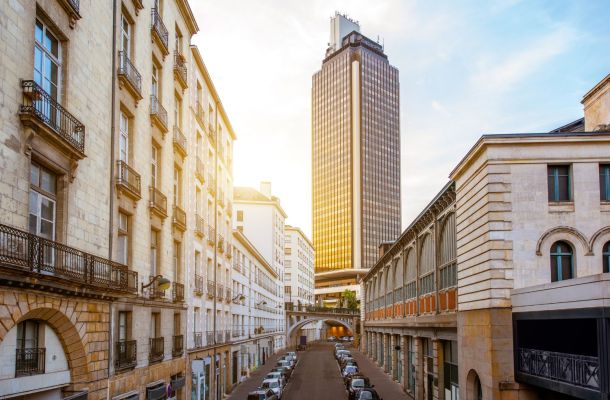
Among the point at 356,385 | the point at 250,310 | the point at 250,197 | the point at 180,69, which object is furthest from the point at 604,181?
the point at 250,197

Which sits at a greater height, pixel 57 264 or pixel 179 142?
pixel 179 142

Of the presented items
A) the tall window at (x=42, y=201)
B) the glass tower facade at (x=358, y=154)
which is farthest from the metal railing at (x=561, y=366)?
the glass tower facade at (x=358, y=154)

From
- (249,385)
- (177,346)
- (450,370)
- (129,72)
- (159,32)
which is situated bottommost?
(249,385)

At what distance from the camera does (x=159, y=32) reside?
25438mm

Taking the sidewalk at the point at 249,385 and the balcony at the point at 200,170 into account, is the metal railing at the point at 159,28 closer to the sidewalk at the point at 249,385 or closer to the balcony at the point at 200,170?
the balcony at the point at 200,170

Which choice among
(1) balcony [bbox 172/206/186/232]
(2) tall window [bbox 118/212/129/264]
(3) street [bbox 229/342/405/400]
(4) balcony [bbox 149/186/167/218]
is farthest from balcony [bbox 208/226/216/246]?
(2) tall window [bbox 118/212/129/264]

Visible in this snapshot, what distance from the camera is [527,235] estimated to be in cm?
2241

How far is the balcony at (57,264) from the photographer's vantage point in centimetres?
1255

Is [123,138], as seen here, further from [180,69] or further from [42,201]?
[180,69]

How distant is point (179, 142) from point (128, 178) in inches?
306

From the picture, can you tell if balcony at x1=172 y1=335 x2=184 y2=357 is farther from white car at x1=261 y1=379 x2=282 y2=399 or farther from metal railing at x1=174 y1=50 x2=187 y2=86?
white car at x1=261 y1=379 x2=282 y2=399

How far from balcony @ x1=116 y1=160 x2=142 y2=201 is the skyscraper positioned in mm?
162968

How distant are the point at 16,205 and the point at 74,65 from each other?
15.9 ft

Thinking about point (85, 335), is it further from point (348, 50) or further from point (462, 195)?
point (348, 50)
